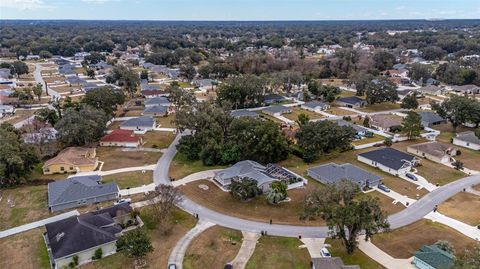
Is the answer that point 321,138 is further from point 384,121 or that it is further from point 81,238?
point 81,238

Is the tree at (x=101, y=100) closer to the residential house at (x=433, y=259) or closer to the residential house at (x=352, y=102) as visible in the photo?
the residential house at (x=352, y=102)

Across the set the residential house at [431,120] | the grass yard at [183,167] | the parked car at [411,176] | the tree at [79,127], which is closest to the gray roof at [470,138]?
the residential house at [431,120]

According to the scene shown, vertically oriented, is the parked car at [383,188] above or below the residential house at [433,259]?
below

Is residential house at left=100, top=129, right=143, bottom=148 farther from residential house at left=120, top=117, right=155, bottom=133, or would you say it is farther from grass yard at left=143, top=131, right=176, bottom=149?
residential house at left=120, top=117, right=155, bottom=133

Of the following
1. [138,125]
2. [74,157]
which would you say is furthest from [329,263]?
[138,125]

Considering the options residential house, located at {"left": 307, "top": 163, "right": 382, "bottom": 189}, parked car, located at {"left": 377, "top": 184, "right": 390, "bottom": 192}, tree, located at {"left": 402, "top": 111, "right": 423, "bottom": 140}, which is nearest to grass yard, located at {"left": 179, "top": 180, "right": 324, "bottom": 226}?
residential house, located at {"left": 307, "top": 163, "right": 382, "bottom": 189}

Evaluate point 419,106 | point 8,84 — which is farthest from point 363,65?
point 8,84
